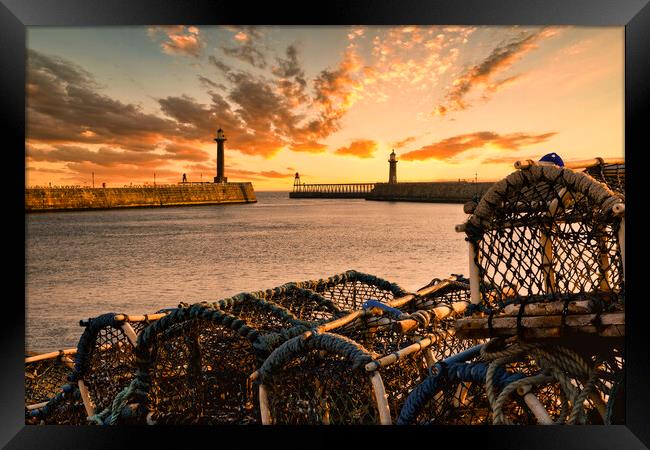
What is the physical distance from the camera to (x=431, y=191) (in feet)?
240

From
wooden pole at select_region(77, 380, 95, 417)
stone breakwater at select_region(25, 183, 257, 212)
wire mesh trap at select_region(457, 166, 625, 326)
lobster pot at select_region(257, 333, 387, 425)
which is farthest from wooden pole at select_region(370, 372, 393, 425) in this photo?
stone breakwater at select_region(25, 183, 257, 212)

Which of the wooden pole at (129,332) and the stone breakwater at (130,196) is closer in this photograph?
the wooden pole at (129,332)

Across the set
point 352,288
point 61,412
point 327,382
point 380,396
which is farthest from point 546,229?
point 61,412

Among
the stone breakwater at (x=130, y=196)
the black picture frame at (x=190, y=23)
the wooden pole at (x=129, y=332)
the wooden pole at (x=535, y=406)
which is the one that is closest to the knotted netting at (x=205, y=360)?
the wooden pole at (x=129, y=332)

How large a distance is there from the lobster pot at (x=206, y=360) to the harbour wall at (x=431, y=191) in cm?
6173

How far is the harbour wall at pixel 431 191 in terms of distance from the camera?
222ft

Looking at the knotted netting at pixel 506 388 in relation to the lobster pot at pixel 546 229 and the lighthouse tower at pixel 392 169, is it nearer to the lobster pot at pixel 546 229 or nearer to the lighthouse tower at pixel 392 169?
the lobster pot at pixel 546 229

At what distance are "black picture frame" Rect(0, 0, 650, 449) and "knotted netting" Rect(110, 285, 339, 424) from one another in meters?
0.39

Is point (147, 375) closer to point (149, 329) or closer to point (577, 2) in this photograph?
point (149, 329)

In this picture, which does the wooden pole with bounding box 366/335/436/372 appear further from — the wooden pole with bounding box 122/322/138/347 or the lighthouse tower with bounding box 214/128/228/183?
the lighthouse tower with bounding box 214/128/228/183

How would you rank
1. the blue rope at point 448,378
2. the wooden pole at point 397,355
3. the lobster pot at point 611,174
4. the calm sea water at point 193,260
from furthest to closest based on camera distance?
1. the calm sea water at point 193,260
2. the lobster pot at point 611,174
3. the wooden pole at point 397,355
4. the blue rope at point 448,378

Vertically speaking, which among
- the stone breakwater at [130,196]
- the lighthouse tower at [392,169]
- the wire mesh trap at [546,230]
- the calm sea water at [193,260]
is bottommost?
the calm sea water at [193,260]

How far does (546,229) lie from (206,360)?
226 centimetres
